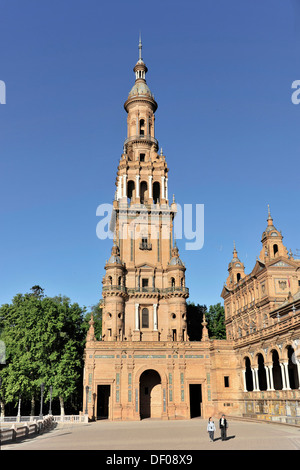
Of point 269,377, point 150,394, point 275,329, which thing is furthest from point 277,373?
Answer: point 150,394

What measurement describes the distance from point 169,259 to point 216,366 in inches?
652

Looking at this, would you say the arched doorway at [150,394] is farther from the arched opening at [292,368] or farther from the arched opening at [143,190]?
the arched opening at [143,190]

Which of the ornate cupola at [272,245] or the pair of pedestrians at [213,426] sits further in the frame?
the ornate cupola at [272,245]

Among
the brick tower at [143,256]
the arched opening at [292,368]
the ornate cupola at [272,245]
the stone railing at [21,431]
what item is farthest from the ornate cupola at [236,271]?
the stone railing at [21,431]

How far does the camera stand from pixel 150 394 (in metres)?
53.8

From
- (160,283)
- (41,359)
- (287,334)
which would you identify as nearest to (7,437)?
(287,334)

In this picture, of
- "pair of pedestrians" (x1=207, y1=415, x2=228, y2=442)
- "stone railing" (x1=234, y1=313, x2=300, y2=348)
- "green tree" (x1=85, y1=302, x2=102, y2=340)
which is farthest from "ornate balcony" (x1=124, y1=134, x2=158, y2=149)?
"pair of pedestrians" (x1=207, y1=415, x2=228, y2=442)

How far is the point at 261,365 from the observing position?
51.8 metres

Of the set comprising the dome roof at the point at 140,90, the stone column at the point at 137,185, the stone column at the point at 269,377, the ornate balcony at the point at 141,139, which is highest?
the dome roof at the point at 140,90

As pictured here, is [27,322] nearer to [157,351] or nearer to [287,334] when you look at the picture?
[157,351]

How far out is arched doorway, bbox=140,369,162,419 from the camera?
5297 cm

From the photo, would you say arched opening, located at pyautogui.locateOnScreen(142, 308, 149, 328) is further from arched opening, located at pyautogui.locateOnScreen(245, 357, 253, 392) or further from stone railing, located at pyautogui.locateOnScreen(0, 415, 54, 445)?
stone railing, located at pyautogui.locateOnScreen(0, 415, 54, 445)

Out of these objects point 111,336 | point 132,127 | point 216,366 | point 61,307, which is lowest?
point 216,366

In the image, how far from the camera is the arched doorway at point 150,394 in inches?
2085
